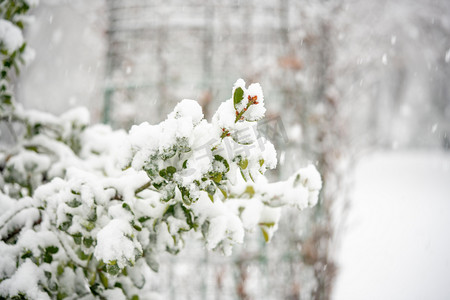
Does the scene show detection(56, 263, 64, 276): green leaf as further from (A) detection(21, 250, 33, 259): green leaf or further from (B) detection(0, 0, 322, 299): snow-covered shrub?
(A) detection(21, 250, 33, 259): green leaf

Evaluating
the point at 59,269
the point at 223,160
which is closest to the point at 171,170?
the point at 223,160

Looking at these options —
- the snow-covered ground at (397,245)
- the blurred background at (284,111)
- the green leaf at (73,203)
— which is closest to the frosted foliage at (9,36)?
the green leaf at (73,203)

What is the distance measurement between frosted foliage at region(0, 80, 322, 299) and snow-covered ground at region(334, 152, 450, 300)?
2129 mm

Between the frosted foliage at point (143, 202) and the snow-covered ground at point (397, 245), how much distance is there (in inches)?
83.8

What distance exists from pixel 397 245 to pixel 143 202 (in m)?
6.05

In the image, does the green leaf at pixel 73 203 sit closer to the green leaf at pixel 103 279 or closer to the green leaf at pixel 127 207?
the green leaf at pixel 127 207

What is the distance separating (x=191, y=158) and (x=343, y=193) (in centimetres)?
264

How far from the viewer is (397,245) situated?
639 cm

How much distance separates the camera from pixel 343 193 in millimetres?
3432

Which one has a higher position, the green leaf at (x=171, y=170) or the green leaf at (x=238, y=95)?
the green leaf at (x=238, y=95)

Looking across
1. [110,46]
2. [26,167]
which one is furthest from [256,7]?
[26,167]

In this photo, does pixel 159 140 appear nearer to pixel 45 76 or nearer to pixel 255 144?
pixel 255 144

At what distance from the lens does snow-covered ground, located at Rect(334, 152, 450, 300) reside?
473cm

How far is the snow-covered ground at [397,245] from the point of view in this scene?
473 centimetres
